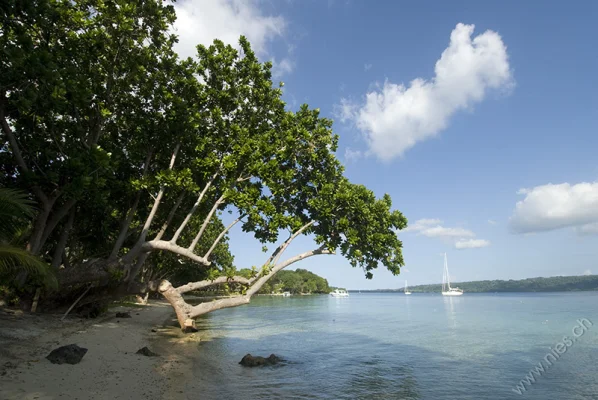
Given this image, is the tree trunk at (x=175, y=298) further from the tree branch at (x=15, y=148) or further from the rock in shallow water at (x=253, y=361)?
the tree branch at (x=15, y=148)

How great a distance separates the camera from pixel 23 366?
10.6 meters

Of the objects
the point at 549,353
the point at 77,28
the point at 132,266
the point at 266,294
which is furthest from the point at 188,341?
the point at 266,294

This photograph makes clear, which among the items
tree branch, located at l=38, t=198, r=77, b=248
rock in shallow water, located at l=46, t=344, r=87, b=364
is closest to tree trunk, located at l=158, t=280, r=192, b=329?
tree branch, located at l=38, t=198, r=77, b=248

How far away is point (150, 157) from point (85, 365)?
12843mm

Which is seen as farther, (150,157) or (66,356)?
(150,157)

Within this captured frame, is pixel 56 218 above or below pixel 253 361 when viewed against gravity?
above

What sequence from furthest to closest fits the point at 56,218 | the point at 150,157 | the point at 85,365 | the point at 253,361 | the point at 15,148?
the point at 150,157
the point at 56,218
the point at 253,361
the point at 15,148
the point at 85,365

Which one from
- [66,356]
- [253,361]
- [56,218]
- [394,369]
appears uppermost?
[56,218]

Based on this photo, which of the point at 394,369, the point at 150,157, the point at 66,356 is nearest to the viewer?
the point at 66,356

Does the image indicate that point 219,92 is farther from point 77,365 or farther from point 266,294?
point 266,294

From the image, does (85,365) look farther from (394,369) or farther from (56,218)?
(394,369)

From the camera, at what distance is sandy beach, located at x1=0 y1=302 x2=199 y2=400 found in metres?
9.38

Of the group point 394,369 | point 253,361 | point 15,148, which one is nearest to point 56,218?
point 15,148

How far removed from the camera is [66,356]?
12.0m
